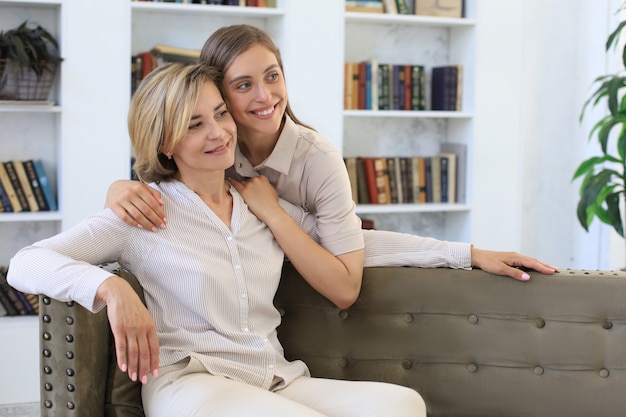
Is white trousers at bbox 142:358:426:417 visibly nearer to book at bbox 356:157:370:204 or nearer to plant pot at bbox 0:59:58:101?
plant pot at bbox 0:59:58:101

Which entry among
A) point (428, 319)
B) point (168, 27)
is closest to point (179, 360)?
point (428, 319)

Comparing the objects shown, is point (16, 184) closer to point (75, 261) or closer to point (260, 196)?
point (260, 196)

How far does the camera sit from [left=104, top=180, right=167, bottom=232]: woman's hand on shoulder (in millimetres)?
2010

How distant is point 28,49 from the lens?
3.81 meters

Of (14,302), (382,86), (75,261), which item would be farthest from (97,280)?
(382,86)

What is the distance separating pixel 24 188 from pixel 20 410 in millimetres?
957

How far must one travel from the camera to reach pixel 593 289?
227 centimetres

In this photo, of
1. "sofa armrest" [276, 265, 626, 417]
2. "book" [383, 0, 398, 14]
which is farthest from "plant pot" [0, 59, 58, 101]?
"sofa armrest" [276, 265, 626, 417]

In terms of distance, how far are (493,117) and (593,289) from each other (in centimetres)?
241

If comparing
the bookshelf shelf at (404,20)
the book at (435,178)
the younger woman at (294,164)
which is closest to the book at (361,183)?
the book at (435,178)

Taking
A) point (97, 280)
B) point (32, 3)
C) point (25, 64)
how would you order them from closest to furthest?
point (97, 280)
point (25, 64)
point (32, 3)

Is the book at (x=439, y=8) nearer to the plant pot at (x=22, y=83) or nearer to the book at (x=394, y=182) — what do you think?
the book at (x=394, y=182)

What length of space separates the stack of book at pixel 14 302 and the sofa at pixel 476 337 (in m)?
2.00

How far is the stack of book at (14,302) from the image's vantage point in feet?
13.1
